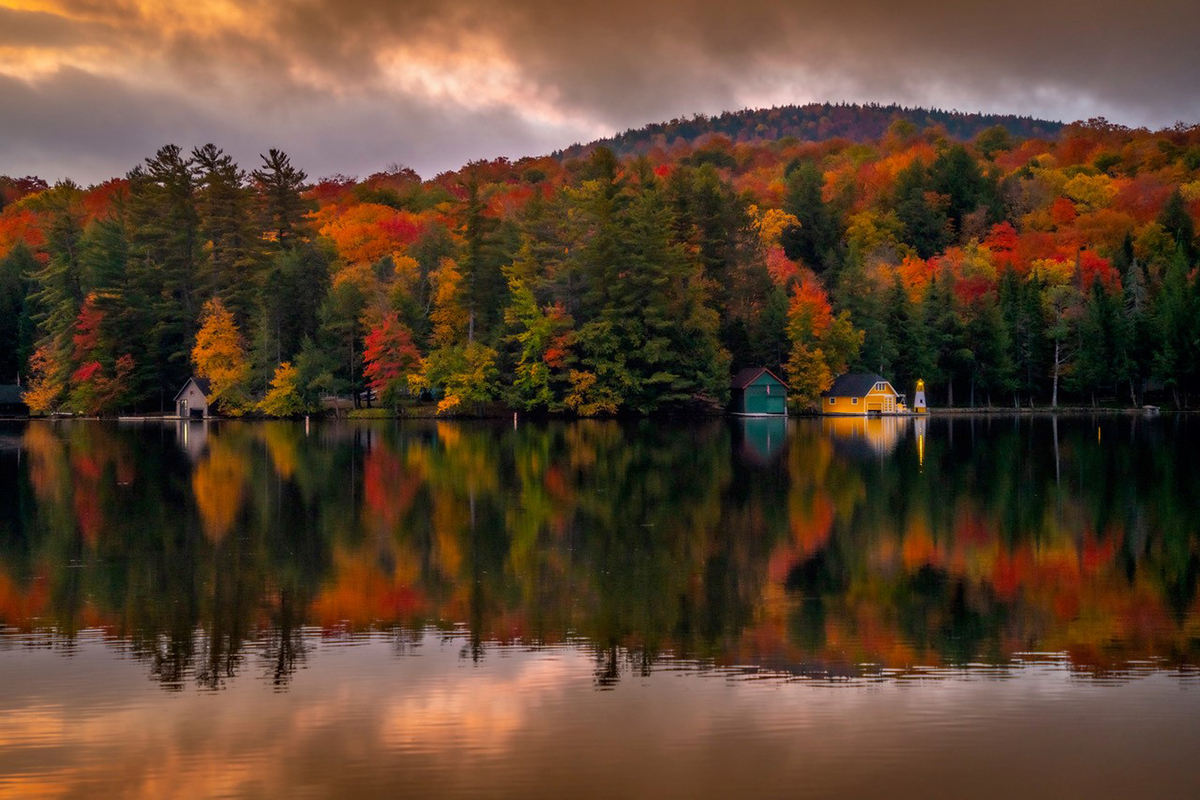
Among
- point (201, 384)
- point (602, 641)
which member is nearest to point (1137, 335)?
point (201, 384)

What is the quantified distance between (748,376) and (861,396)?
30.3ft

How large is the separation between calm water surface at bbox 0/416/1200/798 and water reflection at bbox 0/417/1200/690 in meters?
0.09

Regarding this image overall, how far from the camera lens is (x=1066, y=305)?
9412 centimetres

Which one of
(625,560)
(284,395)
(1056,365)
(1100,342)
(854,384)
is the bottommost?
(625,560)

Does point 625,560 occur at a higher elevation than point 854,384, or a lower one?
lower

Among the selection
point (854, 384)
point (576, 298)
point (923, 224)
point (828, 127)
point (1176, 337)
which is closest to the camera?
point (576, 298)

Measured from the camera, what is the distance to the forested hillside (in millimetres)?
75125

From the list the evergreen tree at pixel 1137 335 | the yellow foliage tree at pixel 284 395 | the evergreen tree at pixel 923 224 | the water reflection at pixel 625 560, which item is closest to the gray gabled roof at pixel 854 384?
the evergreen tree at pixel 1137 335

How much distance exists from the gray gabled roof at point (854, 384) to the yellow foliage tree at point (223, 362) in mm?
41882

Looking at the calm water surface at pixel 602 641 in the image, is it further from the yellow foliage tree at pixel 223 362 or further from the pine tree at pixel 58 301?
the pine tree at pixel 58 301

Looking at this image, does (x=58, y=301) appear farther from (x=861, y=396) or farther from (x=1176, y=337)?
(x=1176, y=337)

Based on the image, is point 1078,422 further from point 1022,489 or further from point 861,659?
point 861,659

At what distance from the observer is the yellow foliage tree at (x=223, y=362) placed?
7800 cm

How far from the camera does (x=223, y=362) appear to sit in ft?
258
